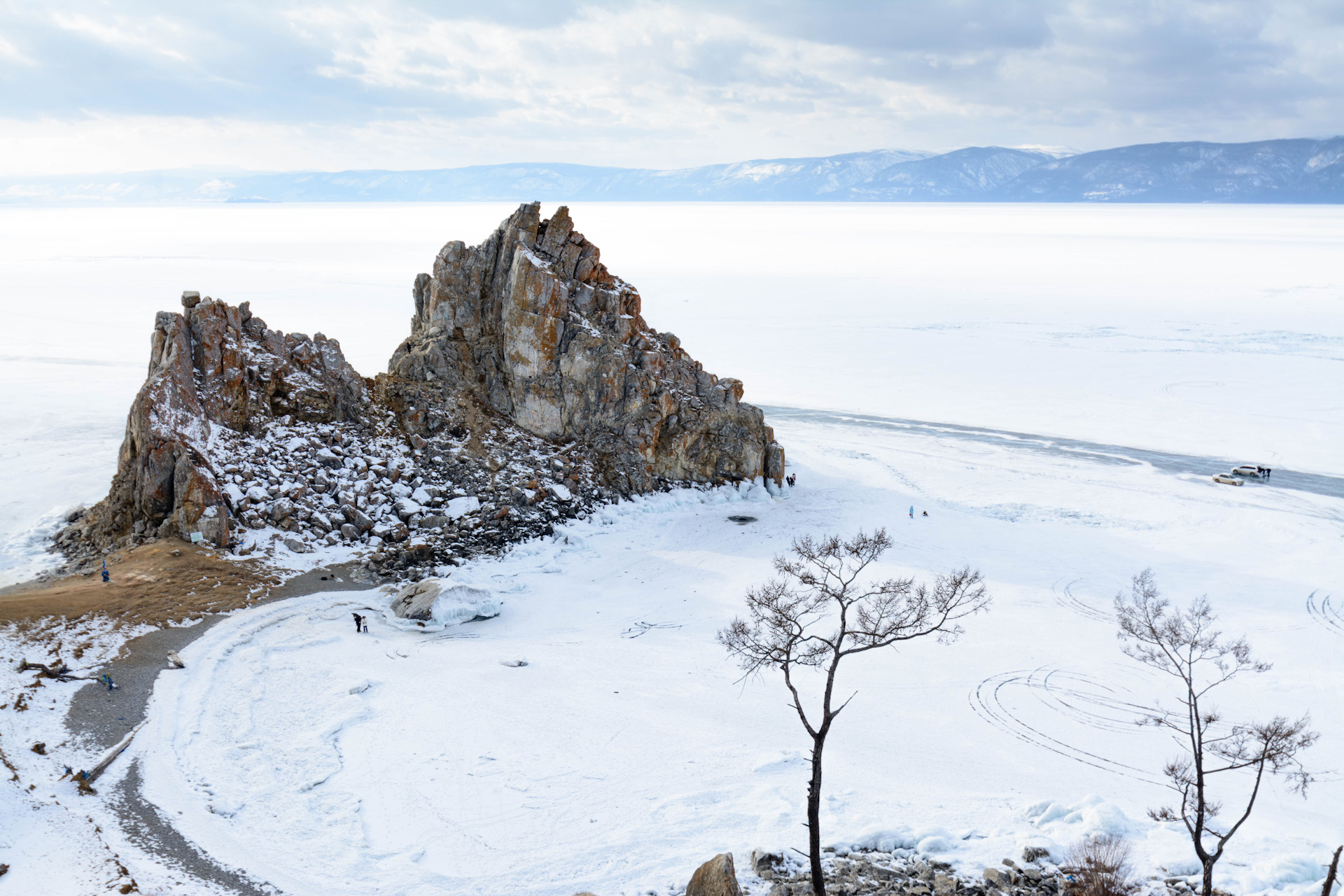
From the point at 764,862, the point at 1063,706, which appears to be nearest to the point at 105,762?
the point at 764,862

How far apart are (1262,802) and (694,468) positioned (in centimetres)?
2787

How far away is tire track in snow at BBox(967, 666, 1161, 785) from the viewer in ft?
71.8

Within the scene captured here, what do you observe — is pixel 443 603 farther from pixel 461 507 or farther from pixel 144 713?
Result: pixel 144 713

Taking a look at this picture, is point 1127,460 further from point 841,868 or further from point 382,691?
point 382,691

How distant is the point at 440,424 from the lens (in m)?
40.1

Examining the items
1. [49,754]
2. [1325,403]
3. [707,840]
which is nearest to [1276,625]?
[707,840]

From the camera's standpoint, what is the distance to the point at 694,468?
42938mm

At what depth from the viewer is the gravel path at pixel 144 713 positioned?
15.6 m

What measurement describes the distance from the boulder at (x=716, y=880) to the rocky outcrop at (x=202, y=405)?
24.6m

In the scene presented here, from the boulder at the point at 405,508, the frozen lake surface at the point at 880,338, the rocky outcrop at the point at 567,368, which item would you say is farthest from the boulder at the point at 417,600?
the frozen lake surface at the point at 880,338

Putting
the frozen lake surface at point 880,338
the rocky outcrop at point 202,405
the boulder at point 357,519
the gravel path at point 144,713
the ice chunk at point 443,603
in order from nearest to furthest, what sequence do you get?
the gravel path at point 144,713 < the ice chunk at point 443,603 < the rocky outcrop at point 202,405 < the boulder at point 357,519 < the frozen lake surface at point 880,338

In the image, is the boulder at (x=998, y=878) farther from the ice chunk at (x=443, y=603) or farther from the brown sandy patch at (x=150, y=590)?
the brown sandy patch at (x=150, y=590)

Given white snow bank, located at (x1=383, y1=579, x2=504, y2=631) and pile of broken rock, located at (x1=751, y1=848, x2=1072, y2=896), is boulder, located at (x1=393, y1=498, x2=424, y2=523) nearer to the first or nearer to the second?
white snow bank, located at (x1=383, y1=579, x2=504, y2=631)

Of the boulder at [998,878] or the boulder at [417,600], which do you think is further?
the boulder at [417,600]
